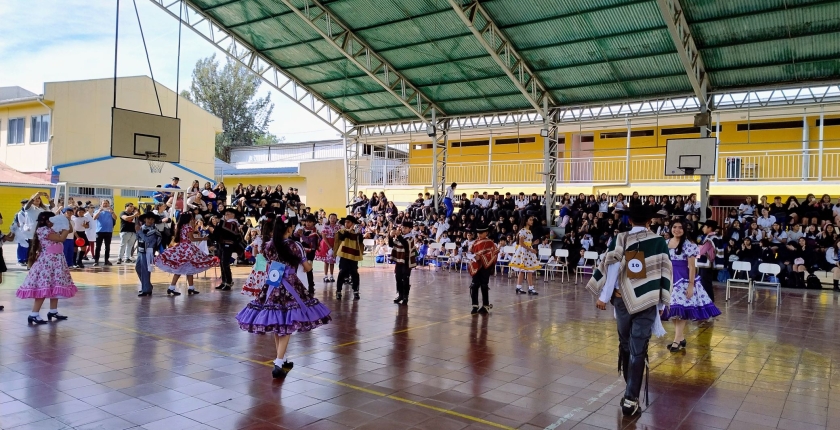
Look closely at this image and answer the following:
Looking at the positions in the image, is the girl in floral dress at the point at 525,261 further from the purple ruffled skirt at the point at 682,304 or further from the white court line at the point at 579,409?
the white court line at the point at 579,409

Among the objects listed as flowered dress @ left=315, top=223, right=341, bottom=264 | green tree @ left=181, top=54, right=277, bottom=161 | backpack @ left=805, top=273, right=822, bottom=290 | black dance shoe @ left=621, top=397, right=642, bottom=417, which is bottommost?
black dance shoe @ left=621, top=397, right=642, bottom=417

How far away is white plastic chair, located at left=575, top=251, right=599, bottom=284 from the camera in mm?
15070

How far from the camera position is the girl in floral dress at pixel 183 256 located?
10.6m

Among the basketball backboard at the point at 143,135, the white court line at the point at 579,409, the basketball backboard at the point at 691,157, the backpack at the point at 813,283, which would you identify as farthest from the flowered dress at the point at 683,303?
the basketball backboard at the point at 143,135

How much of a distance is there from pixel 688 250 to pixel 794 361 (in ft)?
5.67

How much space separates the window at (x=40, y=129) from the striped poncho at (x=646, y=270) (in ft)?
90.1

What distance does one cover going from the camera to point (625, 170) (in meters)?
23.3

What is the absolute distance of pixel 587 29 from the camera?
15734mm

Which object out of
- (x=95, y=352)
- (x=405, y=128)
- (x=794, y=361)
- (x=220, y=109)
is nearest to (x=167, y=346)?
(x=95, y=352)

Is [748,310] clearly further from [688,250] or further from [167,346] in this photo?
[167,346]

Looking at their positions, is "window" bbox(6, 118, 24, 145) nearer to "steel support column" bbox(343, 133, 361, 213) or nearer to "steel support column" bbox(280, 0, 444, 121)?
"steel support column" bbox(343, 133, 361, 213)

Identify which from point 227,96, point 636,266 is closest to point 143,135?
point 636,266

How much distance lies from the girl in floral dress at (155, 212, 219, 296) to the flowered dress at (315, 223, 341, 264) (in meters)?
3.00

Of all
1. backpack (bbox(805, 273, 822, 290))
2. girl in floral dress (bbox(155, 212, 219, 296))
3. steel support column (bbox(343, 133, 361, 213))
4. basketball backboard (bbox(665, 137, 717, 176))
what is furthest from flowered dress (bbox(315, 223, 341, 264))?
steel support column (bbox(343, 133, 361, 213))
